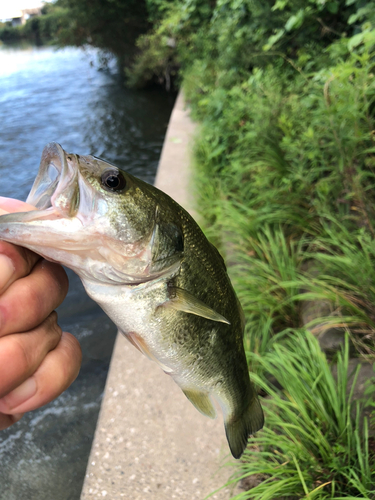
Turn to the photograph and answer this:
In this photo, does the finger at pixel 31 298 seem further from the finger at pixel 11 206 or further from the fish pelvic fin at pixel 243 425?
the fish pelvic fin at pixel 243 425

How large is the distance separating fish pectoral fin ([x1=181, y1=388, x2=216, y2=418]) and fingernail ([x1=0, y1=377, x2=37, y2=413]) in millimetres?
531

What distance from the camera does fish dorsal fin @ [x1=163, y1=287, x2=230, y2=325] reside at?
3.35 feet

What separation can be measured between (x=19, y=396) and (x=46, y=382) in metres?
0.06

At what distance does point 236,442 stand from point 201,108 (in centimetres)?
577

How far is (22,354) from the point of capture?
836 millimetres

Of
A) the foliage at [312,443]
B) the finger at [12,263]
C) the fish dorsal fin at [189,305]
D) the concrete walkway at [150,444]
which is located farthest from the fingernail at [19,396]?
the concrete walkway at [150,444]

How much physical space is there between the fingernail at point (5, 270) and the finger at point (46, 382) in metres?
0.23

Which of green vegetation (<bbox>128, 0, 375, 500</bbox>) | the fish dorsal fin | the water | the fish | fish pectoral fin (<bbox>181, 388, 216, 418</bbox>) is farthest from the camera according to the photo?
the water

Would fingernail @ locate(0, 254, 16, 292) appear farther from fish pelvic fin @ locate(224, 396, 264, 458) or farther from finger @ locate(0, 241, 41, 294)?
fish pelvic fin @ locate(224, 396, 264, 458)

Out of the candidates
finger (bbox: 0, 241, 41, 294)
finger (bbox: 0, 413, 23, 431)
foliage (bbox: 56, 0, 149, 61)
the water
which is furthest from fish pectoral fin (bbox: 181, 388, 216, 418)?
foliage (bbox: 56, 0, 149, 61)

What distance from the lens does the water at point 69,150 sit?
257 centimetres

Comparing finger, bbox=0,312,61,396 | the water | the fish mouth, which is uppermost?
the fish mouth

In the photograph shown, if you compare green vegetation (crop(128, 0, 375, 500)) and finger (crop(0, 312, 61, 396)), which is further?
green vegetation (crop(128, 0, 375, 500))

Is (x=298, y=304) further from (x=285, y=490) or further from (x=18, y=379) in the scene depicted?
(x=18, y=379)
